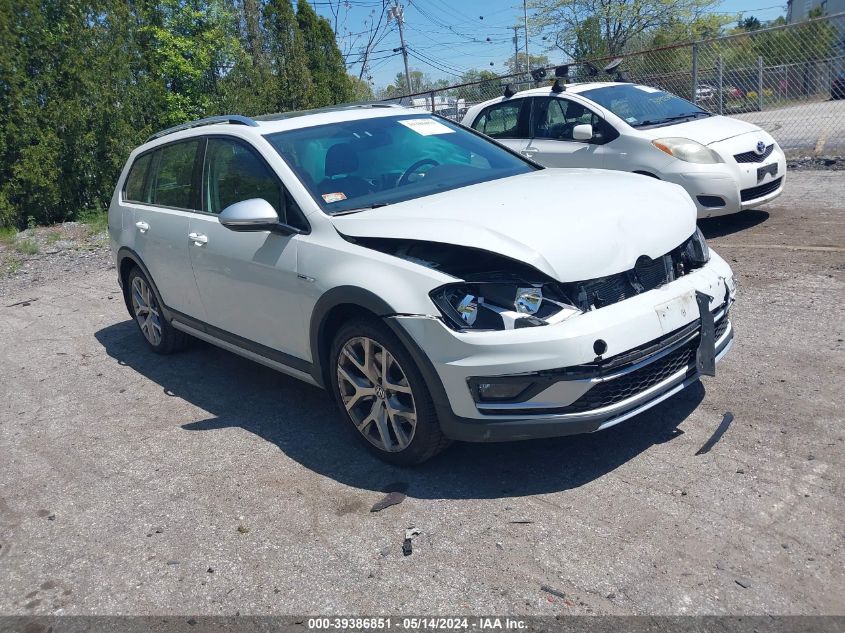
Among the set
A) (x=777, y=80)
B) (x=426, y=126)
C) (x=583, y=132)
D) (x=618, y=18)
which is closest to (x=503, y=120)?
(x=583, y=132)

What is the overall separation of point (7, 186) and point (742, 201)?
1129cm

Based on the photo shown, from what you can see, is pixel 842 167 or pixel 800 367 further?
pixel 842 167

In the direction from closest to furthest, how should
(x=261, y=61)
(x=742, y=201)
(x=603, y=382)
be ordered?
(x=603, y=382) → (x=742, y=201) → (x=261, y=61)

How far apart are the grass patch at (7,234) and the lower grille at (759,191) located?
1068cm

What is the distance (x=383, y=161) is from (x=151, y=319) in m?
2.76

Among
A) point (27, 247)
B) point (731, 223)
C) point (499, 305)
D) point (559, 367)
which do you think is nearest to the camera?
point (559, 367)

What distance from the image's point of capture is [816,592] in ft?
9.02

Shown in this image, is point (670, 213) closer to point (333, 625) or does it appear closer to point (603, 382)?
point (603, 382)

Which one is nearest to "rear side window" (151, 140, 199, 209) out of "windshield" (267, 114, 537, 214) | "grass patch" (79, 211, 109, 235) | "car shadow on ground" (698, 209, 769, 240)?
"windshield" (267, 114, 537, 214)

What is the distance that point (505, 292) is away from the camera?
349 centimetres

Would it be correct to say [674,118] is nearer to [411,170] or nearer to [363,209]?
[411,170]

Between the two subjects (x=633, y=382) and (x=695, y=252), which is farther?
(x=695, y=252)

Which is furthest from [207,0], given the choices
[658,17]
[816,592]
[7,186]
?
[658,17]

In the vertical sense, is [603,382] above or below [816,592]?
above
